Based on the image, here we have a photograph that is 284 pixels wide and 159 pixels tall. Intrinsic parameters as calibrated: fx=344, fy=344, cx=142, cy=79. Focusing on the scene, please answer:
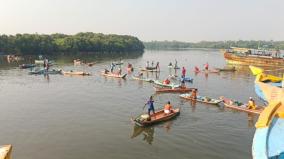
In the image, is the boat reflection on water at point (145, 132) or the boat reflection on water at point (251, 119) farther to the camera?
the boat reflection on water at point (251, 119)

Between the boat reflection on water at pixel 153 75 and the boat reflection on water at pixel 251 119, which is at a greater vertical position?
the boat reflection on water at pixel 153 75

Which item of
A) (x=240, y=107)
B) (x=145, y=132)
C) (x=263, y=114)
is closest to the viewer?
(x=263, y=114)

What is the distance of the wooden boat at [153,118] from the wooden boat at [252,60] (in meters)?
62.5

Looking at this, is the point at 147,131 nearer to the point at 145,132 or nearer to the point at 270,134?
the point at 145,132

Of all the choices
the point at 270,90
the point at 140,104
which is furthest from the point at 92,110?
the point at 270,90

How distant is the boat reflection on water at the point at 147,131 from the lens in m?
26.9

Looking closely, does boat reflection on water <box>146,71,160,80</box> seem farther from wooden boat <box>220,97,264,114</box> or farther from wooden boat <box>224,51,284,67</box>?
wooden boat <box>224,51,284,67</box>

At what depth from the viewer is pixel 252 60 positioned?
91.5 m

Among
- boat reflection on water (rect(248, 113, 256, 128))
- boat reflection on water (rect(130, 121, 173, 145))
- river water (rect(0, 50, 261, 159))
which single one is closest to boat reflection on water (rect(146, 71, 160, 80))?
river water (rect(0, 50, 261, 159))

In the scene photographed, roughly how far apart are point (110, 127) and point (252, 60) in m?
70.6

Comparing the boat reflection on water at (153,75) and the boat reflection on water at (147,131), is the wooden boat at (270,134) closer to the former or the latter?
the boat reflection on water at (147,131)

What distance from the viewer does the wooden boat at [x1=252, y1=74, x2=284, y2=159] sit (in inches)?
423

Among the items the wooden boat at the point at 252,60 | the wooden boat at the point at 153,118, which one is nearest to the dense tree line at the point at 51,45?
the wooden boat at the point at 252,60

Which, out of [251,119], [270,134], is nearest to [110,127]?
[251,119]
